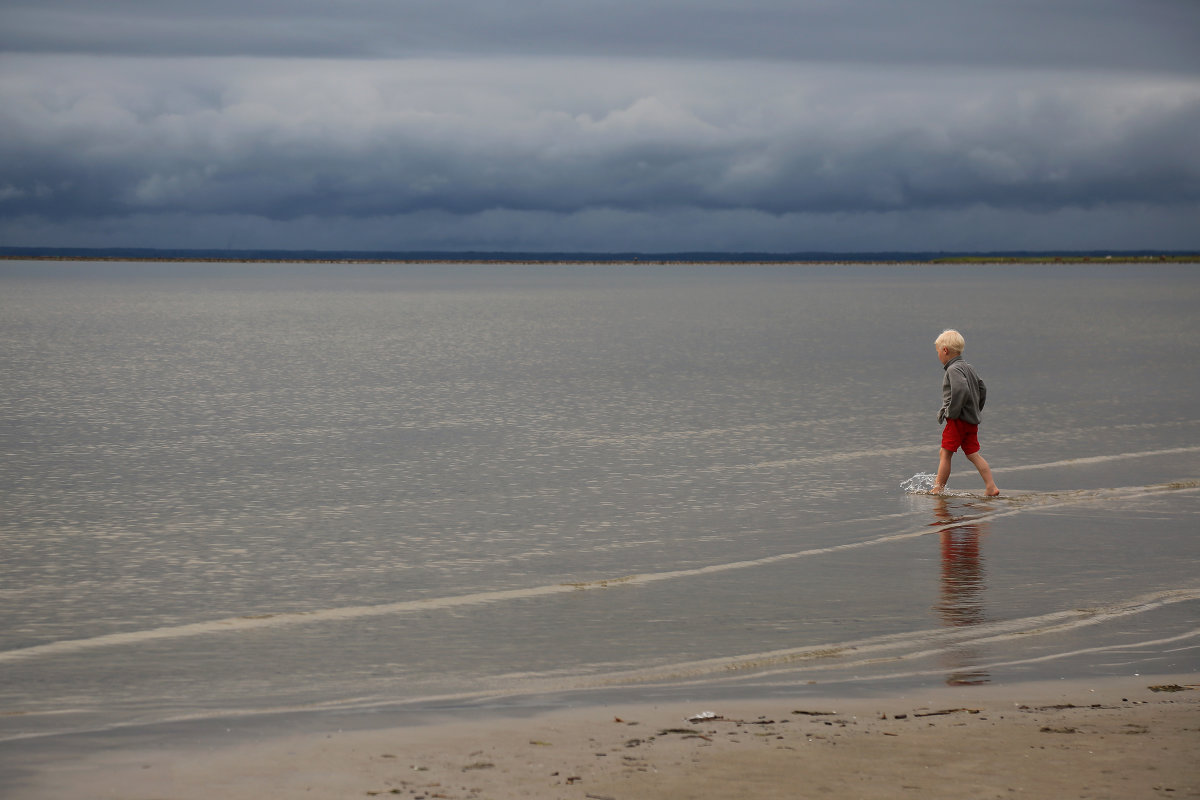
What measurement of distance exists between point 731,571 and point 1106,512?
491cm

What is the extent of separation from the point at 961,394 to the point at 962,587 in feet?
14.0

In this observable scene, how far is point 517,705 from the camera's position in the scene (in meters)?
7.87

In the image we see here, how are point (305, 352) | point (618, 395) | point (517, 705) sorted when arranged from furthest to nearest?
point (305, 352) < point (618, 395) < point (517, 705)

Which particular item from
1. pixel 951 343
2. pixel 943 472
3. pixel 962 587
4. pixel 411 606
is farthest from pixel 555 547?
pixel 951 343

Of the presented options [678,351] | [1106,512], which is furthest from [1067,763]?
[678,351]

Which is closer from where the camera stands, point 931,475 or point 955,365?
point 955,365

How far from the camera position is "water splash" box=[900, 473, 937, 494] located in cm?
1559

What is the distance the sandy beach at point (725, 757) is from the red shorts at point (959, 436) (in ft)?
23.7

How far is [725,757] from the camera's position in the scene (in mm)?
6680

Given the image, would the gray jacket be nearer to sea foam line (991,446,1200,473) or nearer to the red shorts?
the red shorts

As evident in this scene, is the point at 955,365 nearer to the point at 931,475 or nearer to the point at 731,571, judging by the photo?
the point at 931,475

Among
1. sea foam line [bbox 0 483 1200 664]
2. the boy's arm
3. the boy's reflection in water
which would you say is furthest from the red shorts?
sea foam line [bbox 0 483 1200 664]

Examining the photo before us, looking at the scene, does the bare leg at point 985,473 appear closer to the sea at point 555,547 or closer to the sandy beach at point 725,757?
the sea at point 555,547

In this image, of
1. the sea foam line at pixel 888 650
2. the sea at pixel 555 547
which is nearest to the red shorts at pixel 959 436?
the sea at pixel 555 547
